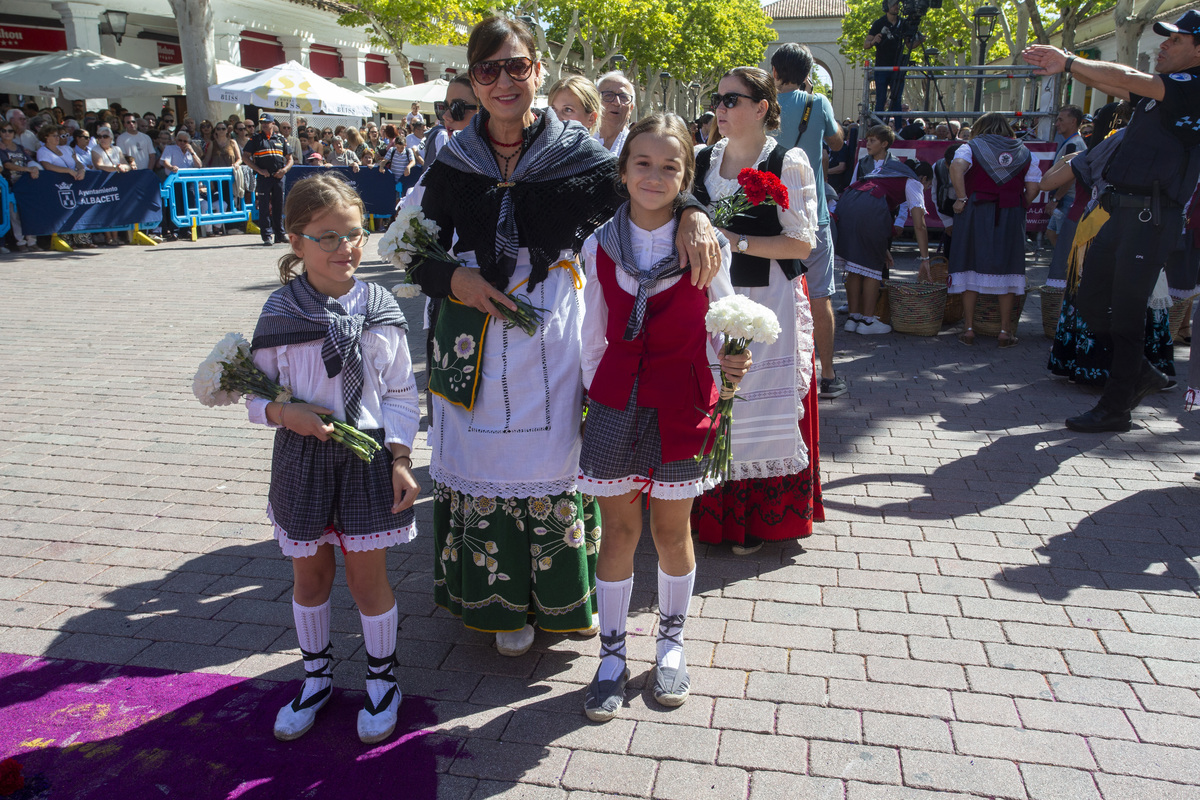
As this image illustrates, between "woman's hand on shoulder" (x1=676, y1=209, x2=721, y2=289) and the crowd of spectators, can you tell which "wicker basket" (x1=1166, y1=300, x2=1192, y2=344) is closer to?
"woman's hand on shoulder" (x1=676, y1=209, x2=721, y2=289)

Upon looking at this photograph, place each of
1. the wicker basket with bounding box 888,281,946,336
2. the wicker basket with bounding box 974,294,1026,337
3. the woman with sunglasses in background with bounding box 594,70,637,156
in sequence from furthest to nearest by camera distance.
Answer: the wicker basket with bounding box 888,281,946,336 < the wicker basket with bounding box 974,294,1026,337 < the woman with sunglasses in background with bounding box 594,70,637,156

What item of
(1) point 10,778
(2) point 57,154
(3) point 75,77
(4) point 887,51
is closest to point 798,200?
(1) point 10,778

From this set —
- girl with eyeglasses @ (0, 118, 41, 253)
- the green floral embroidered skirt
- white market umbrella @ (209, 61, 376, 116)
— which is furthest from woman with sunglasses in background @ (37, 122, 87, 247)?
the green floral embroidered skirt

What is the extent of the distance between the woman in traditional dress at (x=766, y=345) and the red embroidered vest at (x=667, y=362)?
3.16 feet

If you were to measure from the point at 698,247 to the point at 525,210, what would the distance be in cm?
58

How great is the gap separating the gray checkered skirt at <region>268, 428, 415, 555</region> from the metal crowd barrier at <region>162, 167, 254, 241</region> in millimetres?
14334

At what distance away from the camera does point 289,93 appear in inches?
717

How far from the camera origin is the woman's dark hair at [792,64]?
5.16 m

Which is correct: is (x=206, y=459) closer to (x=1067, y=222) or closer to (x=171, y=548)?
(x=171, y=548)

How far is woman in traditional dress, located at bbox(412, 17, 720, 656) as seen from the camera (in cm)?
282

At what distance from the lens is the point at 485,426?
2.94 metres

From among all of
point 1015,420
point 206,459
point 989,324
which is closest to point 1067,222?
point 989,324

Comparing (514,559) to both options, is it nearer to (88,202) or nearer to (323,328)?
(323,328)

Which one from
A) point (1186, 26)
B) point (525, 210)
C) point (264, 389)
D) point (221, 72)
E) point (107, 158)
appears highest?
point (221, 72)
